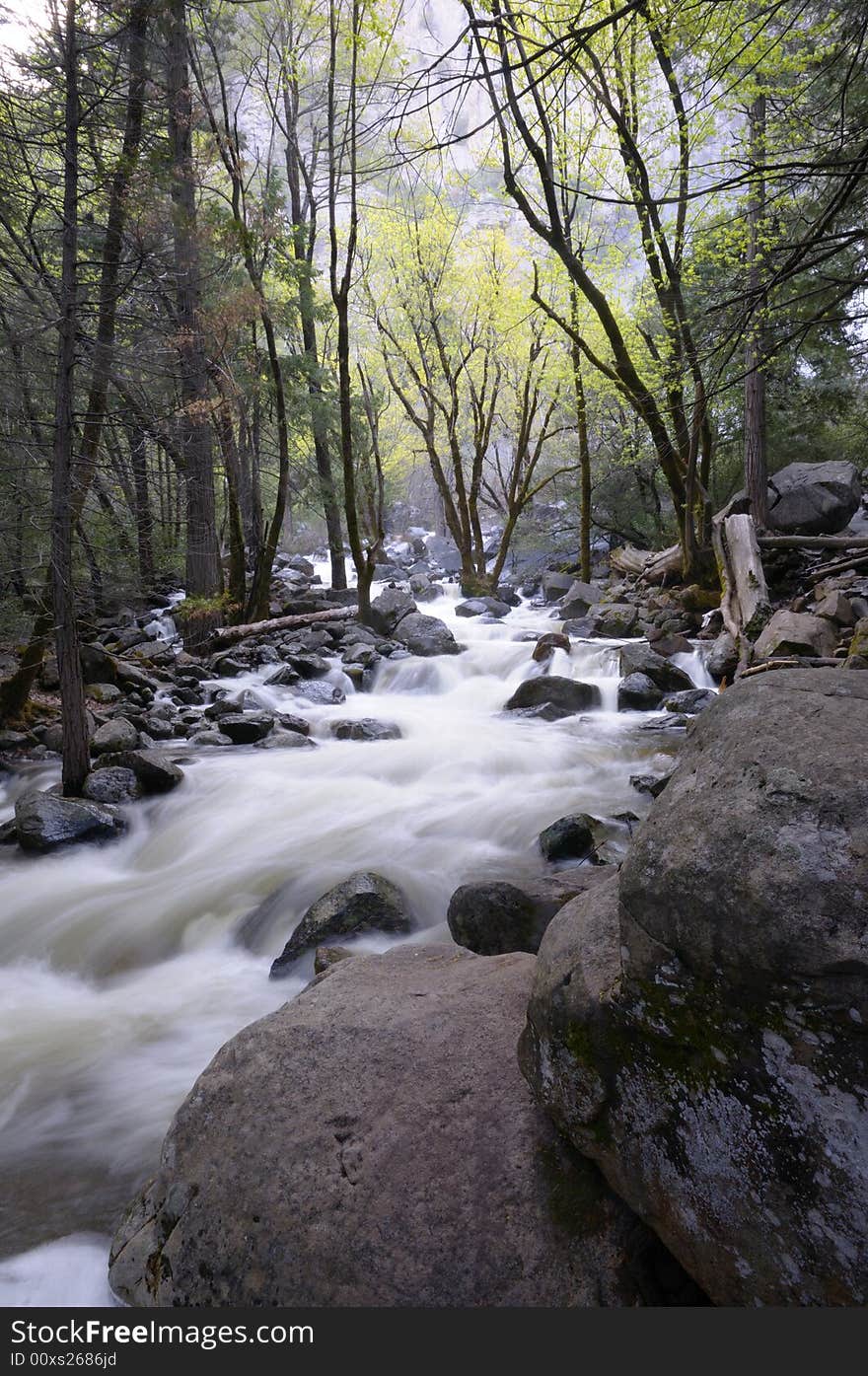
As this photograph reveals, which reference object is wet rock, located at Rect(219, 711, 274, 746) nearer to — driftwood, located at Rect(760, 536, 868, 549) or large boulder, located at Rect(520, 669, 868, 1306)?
large boulder, located at Rect(520, 669, 868, 1306)

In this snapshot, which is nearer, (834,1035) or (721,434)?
(834,1035)

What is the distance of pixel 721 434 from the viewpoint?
51.5 feet

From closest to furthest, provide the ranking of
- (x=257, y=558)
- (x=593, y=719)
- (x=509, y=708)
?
(x=593, y=719), (x=509, y=708), (x=257, y=558)

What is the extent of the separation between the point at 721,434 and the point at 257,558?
10973 mm

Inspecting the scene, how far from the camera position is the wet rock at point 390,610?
46.6 feet

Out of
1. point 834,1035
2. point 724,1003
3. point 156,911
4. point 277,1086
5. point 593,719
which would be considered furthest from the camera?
point 593,719

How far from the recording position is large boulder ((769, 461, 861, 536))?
11977mm

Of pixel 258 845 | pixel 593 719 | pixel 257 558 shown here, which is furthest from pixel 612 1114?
pixel 257 558

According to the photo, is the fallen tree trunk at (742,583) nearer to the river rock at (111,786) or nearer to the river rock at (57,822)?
the river rock at (111,786)

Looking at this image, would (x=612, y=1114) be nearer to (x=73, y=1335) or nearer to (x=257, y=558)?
(x=73, y=1335)

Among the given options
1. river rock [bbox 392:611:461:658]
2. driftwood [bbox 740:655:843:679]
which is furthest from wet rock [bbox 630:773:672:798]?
river rock [bbox 392:611:461:658]

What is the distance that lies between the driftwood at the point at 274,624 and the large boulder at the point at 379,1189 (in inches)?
426

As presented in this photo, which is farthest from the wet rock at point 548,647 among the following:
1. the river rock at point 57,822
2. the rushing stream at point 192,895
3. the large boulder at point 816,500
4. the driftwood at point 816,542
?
the river rock at point 57,822

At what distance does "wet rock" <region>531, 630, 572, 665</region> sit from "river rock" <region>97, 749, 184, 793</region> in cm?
657
